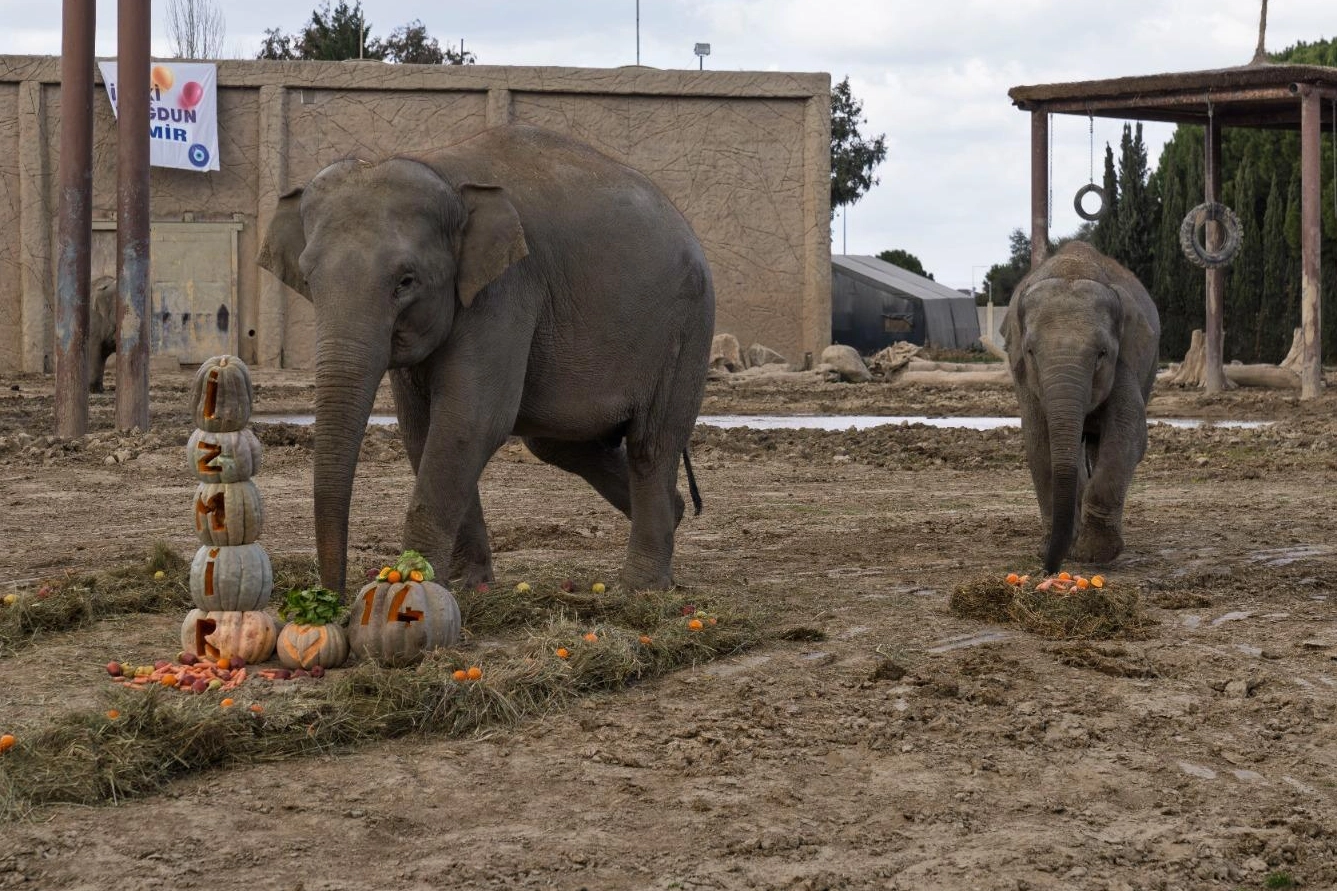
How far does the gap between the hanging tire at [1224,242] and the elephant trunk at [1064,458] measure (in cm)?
1524

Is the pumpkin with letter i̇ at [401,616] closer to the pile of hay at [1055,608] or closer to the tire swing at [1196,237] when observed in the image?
the pile of hay at [1055,608]

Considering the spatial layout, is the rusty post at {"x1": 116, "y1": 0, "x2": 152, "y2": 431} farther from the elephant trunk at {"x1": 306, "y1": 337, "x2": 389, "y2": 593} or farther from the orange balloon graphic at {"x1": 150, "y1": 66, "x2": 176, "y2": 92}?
the orange balloon graphic at {"x1": 150, "y1": 66, "x2": 176, "y2": 92}

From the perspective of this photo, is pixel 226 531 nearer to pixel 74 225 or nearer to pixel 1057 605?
pixel 1057 605

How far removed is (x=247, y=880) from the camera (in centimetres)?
379

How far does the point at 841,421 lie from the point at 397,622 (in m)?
14.2

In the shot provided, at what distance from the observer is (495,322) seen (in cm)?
658

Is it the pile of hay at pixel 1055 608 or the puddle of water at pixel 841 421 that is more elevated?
the puddle of water at pixel 841 421

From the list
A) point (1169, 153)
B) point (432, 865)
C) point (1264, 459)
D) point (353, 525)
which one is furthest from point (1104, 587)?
point (1169, 153)

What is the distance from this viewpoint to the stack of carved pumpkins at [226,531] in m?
5.84

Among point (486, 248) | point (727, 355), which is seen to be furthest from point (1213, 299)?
point (486, 248)

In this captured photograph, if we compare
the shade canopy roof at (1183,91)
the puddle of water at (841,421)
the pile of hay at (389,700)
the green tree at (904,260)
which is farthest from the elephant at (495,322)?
the green tree at (904,260)

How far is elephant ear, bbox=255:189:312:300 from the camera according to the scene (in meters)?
6.59

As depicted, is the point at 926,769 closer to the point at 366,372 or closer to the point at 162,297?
the point at 366,372

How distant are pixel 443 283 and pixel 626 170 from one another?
157 cm
